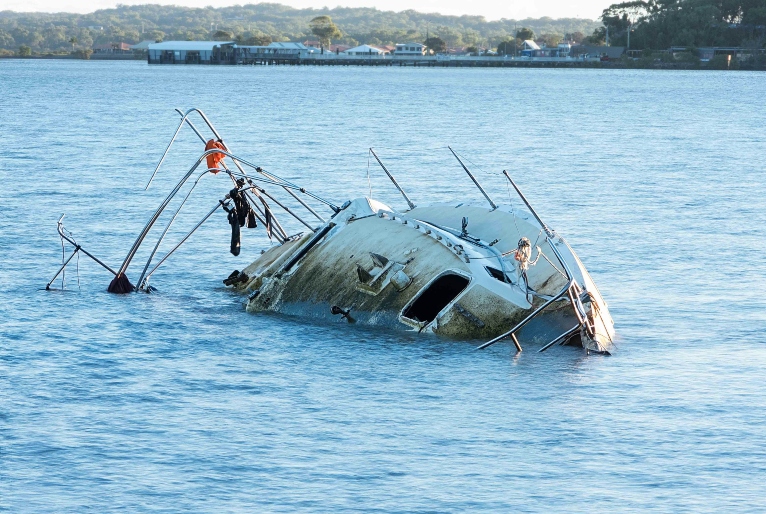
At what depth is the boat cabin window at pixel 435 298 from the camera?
2947 centimetres

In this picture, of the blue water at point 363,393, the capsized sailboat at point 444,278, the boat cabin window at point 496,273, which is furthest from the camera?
the boat cabin window at point 496,273

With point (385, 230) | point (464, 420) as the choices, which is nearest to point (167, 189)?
point (385, 230)

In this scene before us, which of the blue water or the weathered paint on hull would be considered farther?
the weathered paint on hull

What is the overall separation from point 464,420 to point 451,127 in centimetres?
9855

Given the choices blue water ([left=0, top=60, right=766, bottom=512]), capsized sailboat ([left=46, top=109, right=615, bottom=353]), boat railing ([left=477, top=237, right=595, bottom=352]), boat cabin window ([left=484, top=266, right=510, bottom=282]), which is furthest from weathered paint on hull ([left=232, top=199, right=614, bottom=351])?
blue water ([left=0, top=60, right=766, bottom=512])

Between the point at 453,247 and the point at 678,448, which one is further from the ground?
the point at 453,247

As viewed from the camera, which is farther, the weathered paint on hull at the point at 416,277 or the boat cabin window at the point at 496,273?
the boat cabin window at the point at 496,273

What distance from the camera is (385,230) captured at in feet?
105

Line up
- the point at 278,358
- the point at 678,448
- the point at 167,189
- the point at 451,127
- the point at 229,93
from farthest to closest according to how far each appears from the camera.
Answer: the point at 229,93
the point at 451,127
the point at 167,189
the point at 278,358
the point at 678,448

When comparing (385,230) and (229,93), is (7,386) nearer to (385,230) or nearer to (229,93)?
(385,230)

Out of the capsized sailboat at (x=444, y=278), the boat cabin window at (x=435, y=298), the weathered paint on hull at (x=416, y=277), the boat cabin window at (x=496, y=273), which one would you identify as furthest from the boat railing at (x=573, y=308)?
the boat cabin window at (x=435, y=298)

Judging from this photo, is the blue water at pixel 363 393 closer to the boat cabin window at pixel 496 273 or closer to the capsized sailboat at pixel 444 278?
the capsized sailboat at pixel 444 278

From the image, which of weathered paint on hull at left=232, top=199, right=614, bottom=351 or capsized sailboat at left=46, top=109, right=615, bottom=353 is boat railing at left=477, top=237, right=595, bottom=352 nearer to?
capsized sailboat at left=46, top=109, right=615, bottom=353

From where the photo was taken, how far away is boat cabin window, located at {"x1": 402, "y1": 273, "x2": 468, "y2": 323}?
2947cm
